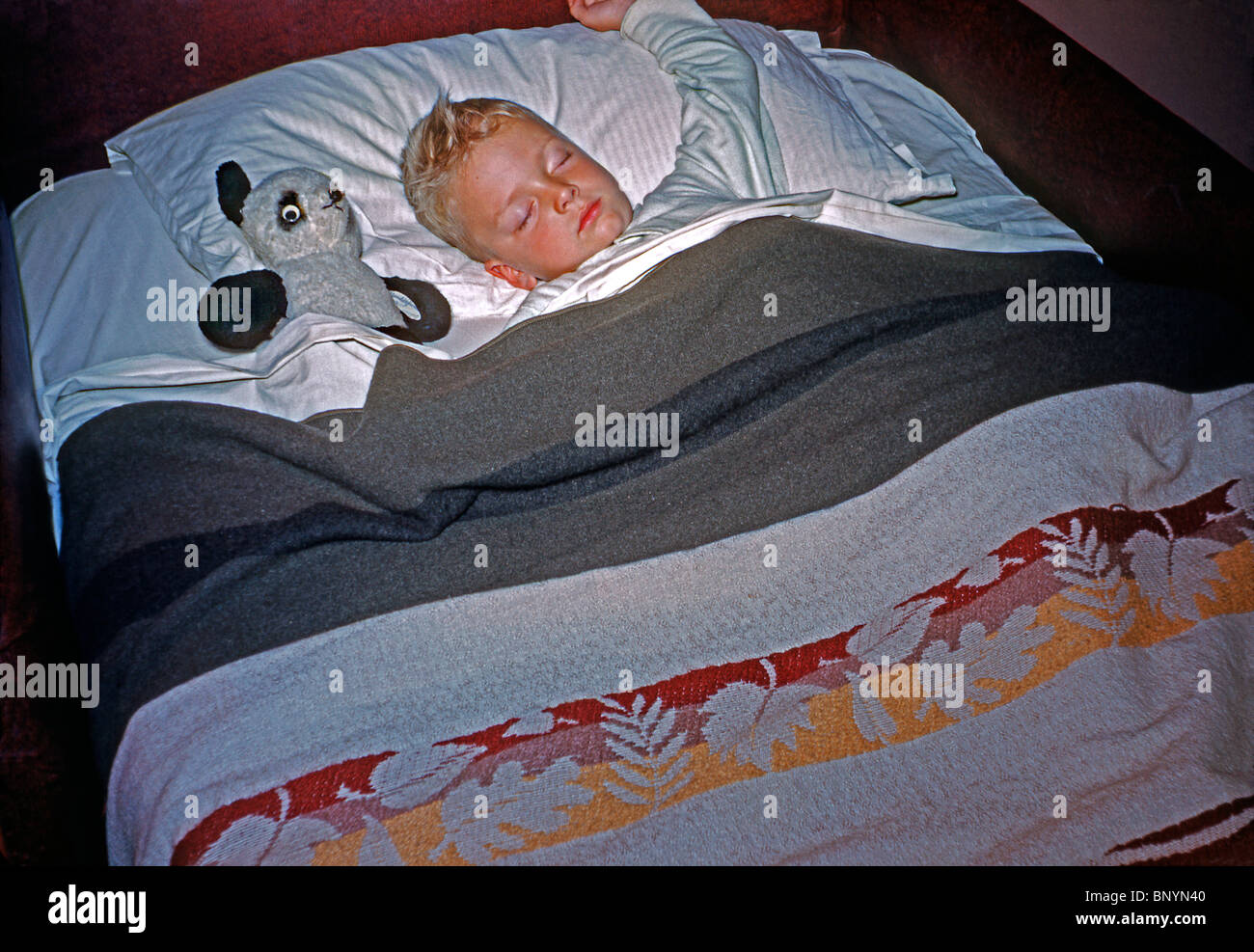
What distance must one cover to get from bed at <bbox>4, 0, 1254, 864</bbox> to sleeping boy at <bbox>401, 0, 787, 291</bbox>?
0.21m

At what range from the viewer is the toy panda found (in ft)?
4.35

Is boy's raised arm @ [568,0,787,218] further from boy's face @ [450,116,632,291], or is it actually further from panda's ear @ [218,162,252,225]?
panda's ear @ [218,162,252,225]

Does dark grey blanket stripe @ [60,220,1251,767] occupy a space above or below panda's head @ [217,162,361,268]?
below

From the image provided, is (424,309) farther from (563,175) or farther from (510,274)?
(563,175)

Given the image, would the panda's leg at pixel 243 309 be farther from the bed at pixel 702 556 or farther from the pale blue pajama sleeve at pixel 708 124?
the pale blue pajama sleeve at pixel 708 124

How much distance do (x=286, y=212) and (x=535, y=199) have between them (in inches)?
15.3

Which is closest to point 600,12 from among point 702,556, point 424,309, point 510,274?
point 510,274

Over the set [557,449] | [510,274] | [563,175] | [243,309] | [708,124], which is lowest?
[557,449]

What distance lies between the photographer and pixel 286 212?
1.35 meters

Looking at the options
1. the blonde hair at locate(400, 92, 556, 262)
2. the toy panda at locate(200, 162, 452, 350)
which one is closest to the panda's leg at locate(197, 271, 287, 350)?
the toy panda at locate(200, 162, 452, 350)

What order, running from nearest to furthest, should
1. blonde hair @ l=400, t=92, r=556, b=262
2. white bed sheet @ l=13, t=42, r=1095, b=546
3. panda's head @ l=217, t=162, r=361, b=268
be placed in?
white bed sheet @ l=13, t=42, r=1095, b=546, panda's head @ l=217, t=162, r=361, b=268, blonde hair @ l=400, t=92, r=556, b=262

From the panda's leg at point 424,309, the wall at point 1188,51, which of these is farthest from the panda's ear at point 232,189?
the wall at point 1188,51
